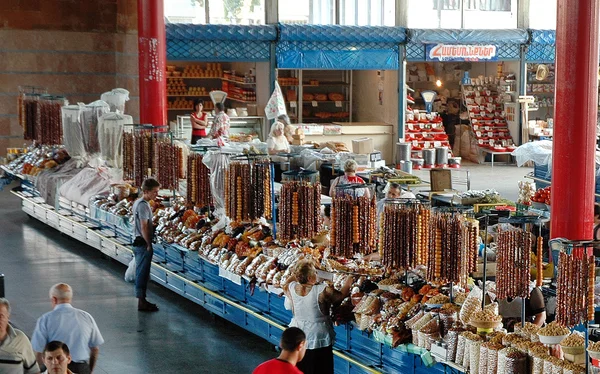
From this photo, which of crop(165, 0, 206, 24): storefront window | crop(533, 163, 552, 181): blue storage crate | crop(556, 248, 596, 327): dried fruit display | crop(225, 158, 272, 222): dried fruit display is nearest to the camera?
crop(556, 248, 596, 327): dried fruit display

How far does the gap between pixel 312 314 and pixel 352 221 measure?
1.09 m

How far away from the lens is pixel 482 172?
2227 centimetres

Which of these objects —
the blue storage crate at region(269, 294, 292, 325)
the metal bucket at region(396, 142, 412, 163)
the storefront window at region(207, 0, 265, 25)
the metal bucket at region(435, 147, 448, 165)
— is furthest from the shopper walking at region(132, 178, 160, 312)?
the metal bucket at region(435, 147, 448, 165)

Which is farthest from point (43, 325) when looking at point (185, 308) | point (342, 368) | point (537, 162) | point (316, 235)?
point (537, 162)

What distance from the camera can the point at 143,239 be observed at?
11359 millimetres

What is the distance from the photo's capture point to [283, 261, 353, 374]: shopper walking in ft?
26.7

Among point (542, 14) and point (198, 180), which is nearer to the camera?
point (198, 180)

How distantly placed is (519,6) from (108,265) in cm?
1291

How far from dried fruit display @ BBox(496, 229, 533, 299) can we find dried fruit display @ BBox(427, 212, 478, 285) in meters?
0.34

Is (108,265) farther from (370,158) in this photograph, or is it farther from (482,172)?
(482,172)

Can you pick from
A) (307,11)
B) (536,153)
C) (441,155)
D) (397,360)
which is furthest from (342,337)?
(307,11)

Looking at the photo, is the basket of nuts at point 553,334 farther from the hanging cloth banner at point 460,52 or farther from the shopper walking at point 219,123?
the hanging cloth banner at point 460,52

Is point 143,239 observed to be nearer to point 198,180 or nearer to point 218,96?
point 198,180

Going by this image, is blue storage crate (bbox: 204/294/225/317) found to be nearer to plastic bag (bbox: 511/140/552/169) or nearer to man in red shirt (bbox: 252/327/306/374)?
man in red shirt (bbox: 252/327/306/374)
